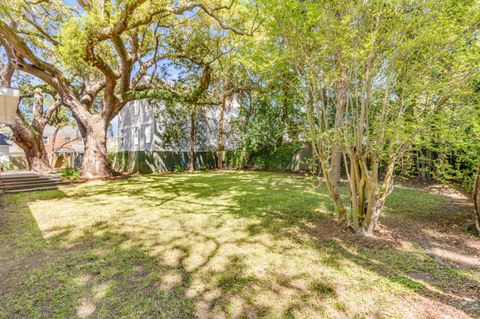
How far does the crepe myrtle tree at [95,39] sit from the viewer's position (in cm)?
718

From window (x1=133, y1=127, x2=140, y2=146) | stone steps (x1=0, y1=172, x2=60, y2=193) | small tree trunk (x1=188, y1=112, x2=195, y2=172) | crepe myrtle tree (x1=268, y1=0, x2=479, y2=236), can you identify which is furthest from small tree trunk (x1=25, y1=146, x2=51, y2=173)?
crepe myrtle tree (x1=268, y1=0, x2=479, y2=236)

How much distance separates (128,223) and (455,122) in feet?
18.7

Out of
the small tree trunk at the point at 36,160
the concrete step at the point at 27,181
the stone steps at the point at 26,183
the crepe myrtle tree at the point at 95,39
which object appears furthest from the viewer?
the small tree trunk at the point at 36,160

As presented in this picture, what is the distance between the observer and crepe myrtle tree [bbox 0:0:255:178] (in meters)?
7.18

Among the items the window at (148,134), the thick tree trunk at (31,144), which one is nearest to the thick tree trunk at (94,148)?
the thick tree trunk at (31,144)

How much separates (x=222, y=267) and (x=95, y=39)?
8.06 m

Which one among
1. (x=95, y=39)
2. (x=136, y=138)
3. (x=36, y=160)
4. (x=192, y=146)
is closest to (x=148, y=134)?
(x=136, y=138)

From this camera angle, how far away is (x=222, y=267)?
2992 mm

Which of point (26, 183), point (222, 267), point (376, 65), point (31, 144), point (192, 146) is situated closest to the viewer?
point (222, 267)

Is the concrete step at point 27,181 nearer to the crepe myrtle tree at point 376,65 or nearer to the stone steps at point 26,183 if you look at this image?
the stone steps at point 26,183

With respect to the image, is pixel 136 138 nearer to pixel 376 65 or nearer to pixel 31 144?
pixel 31 144

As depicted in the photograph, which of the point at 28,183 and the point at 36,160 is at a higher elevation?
the point at 36,160

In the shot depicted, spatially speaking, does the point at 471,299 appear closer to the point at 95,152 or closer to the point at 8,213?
the point at 8,213

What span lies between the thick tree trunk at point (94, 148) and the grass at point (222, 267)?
569 centimetres
